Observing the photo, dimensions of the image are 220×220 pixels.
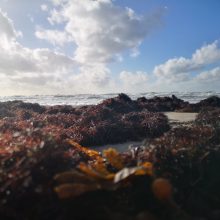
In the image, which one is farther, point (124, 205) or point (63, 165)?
point (63, 165)

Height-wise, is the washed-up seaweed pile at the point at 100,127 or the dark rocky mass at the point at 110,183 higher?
the dark rocky mass at the point at 110,183

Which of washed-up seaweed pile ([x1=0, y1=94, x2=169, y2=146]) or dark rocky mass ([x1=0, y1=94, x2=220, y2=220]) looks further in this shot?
washed-up seaweed pile ([x1=0, y1=94, x2=169, y2=146])

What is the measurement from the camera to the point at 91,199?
2.45m

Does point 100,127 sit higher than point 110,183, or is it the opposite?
point 110,183

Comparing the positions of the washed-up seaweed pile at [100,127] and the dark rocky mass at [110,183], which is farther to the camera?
the washed-up seaweed pile at [100,127]

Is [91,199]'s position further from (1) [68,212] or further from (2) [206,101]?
(2) [206,101]

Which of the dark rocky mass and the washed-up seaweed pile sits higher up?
the dark rocky mass

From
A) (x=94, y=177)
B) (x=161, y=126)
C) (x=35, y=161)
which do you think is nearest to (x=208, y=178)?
(x=94, y=177)

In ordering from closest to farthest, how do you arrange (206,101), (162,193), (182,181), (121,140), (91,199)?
(162,193) < (91,199) < (182,181) < (121,140) < (206,101)

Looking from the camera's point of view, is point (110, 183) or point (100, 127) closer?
point (110, 183)

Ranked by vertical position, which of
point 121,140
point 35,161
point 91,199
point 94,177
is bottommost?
point 121,140

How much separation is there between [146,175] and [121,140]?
4203 millimetres

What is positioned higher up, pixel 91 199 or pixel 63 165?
pixel 63 165

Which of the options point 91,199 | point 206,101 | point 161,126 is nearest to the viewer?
point 91,199
